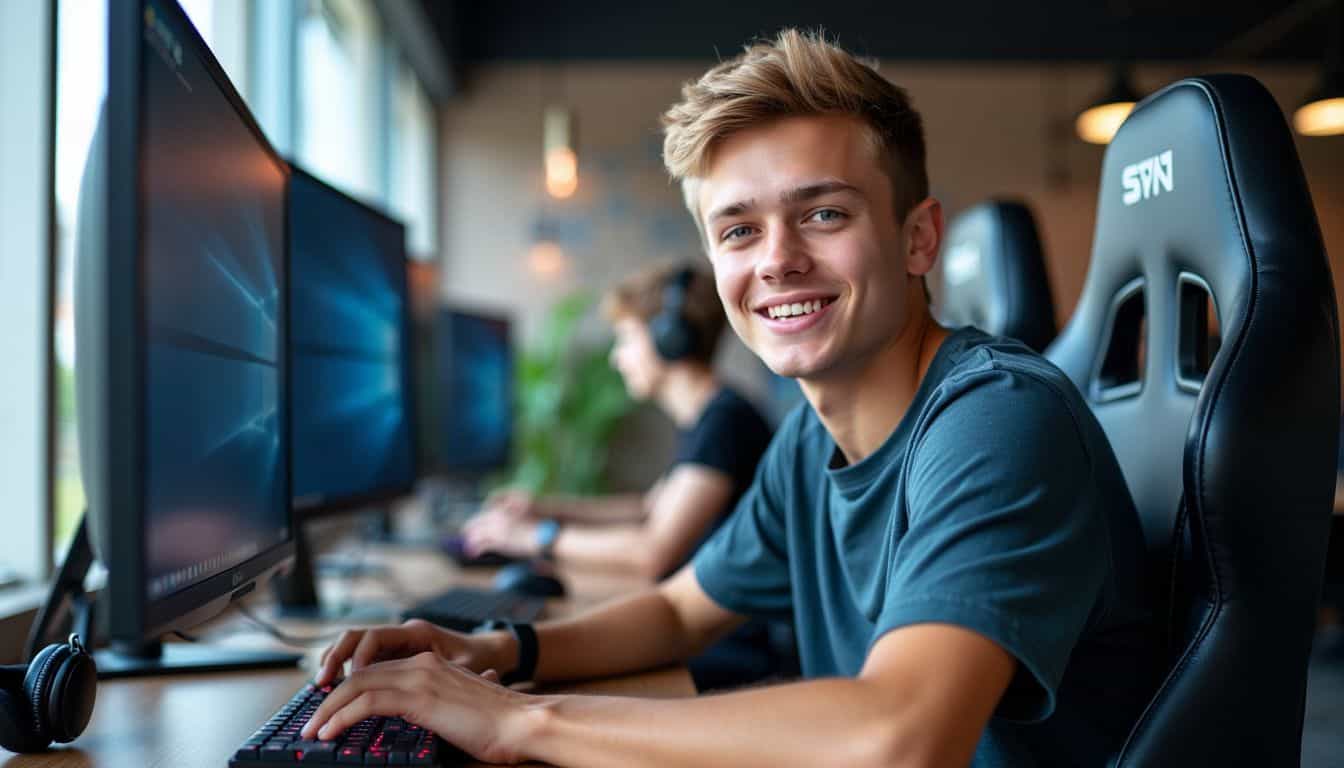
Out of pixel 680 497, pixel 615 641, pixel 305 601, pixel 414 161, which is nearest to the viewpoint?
pixel 615 641

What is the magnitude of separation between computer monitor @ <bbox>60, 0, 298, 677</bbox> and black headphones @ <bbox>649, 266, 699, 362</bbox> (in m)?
1.55

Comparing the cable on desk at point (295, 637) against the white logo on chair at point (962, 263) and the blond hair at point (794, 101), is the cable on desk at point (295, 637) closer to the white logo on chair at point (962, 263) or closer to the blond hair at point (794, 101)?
the blond hair at point (794, 101)

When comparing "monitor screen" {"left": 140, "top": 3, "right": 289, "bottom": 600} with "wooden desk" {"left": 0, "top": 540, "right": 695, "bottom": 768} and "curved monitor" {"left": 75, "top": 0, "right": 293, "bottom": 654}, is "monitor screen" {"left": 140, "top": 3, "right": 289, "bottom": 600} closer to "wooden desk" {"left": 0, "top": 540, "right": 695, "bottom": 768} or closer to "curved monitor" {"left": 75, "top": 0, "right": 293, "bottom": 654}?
"curved monitor" {"left": 75, "top": 0, "right": 293, "bottom": 654}

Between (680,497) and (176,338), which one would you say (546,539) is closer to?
(680,497)

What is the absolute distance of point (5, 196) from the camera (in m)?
1.51

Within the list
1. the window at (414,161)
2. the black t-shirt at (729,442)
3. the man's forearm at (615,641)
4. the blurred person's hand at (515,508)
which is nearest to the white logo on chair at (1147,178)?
the man's forearm at (615,641)

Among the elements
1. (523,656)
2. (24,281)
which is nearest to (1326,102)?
(523,656)

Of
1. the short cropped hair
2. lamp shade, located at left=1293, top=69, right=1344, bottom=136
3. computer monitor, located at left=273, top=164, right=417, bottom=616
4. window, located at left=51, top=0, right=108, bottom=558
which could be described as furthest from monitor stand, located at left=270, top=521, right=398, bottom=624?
lamp shade, located at left=1293, top=69, right=1344, bottom=136

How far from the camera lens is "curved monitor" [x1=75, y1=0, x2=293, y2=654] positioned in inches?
26.6

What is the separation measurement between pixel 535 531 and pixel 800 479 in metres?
1.20

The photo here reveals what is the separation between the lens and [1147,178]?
1.08 meters

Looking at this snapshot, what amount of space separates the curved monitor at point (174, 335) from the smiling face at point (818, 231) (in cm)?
48

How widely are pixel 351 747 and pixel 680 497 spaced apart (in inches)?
60.4

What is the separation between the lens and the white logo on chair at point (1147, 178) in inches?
41.1
